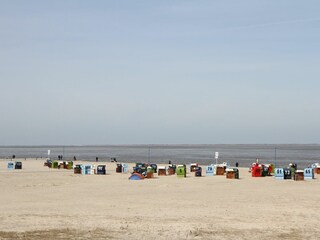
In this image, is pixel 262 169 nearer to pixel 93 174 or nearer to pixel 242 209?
pixel 93 174

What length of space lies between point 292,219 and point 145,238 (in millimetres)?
5194

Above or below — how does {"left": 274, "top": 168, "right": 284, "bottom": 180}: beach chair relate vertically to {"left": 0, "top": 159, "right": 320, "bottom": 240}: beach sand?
above

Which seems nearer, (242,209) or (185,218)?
(185,218)

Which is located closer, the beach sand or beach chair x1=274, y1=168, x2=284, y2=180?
the beach sand

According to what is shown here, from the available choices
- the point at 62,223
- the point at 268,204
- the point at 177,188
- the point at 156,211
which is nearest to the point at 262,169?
the point at 177,188

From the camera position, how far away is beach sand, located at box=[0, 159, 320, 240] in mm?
12914

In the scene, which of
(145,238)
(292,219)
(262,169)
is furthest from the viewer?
(262,169)

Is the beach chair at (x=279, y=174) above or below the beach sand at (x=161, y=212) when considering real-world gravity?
above

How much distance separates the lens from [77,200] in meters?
20.0

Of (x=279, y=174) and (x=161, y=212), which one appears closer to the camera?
(x=161, y=212)

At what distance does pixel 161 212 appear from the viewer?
16484 mm

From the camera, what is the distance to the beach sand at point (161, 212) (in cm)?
1291

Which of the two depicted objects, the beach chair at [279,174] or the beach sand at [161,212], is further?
the beach chair at [279,174]

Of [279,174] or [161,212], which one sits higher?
[279,174]
